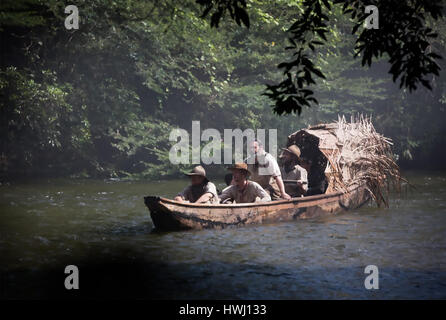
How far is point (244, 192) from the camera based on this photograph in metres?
11.2

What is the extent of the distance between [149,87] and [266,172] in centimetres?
1136

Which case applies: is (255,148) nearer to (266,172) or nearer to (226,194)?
(266,172)

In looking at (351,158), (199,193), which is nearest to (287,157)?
(351,158)

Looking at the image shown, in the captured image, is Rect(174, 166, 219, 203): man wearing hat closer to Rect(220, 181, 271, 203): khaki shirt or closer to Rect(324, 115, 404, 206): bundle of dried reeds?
Rect(220, 181, 271, 203): khaki shirt

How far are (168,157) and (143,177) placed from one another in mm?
1222

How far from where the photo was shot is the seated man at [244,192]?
11.0 metres

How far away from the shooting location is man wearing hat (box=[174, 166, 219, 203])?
10.6 meters

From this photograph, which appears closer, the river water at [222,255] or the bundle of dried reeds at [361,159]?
the river water at [222,255]

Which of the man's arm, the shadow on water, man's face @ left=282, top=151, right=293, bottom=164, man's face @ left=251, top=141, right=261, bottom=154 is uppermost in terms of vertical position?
man's face @ left=251, top=141, right=261, bottom=154

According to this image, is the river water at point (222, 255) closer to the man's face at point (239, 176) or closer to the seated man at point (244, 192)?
the seated man at point (244, 192)

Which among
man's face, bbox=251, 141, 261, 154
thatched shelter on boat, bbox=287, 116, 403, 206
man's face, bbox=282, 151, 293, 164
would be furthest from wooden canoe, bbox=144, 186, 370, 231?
man's face, bbox=251, 141, 261, 154

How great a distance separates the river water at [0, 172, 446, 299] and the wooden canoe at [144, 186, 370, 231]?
20 centimetres

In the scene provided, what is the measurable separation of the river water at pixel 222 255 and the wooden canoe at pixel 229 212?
0.20 m

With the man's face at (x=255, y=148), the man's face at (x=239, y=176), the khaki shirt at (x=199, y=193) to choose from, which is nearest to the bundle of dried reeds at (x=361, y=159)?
the man's face at (x=255, y=148)
